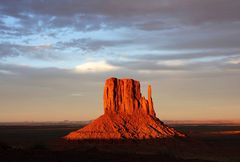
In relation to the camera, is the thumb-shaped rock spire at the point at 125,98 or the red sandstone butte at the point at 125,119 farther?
the thumb-shaped rock spire at the point at 125,98

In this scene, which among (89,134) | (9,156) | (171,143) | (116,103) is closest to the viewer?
(9,156)

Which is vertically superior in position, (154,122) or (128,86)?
(128,86)

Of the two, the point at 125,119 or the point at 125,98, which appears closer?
the point at 125,119

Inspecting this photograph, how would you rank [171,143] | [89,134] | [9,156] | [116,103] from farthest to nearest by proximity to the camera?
[116,103], [89,134], [171,143], [9,156]

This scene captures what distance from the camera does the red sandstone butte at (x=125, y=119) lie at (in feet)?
378

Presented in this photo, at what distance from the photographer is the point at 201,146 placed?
109 metres

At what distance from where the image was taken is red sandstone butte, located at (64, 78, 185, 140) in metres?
115

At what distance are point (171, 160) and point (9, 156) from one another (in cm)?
1574

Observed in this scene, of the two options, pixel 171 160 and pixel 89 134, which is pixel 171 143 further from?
pixel 171 160

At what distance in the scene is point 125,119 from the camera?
403ft

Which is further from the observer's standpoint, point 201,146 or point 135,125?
point 135,125

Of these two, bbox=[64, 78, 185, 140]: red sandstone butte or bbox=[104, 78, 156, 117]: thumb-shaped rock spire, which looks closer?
bbox=[64, 78, 185, 140]: red sandstone butte

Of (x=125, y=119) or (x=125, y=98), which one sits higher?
(x=125, y=98)

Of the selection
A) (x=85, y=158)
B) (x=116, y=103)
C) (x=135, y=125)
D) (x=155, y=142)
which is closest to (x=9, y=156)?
(x=85, y=158)
